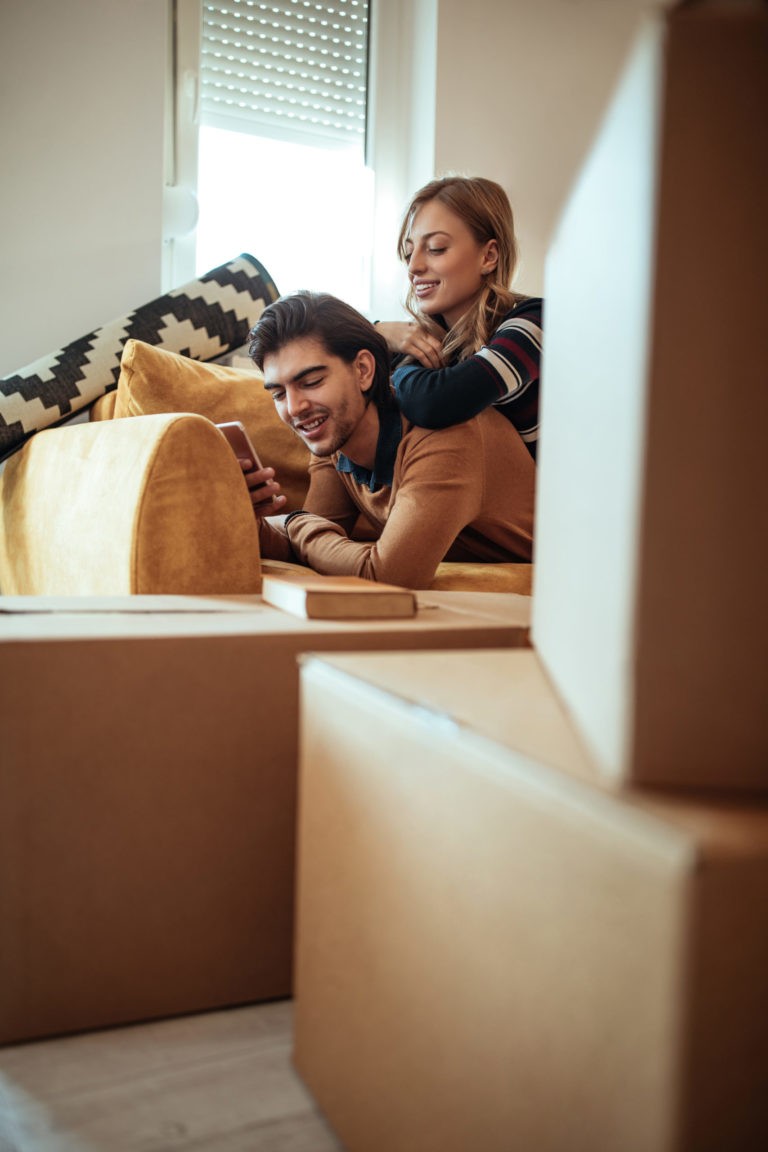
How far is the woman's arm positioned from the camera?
1.30 m

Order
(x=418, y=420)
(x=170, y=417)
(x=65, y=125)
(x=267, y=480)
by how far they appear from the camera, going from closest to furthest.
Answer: (x=170, y=417)
(x=418, y=420)
(x=267, y=480)
(x=65, y=125)

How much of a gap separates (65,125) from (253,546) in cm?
165

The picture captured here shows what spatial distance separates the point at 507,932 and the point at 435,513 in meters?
0.91

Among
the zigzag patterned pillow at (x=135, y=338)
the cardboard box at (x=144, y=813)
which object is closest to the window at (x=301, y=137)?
the zigzag patterned pillow at (x=135, y=338)

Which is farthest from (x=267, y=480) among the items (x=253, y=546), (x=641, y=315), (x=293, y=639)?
(x=641, y=315)

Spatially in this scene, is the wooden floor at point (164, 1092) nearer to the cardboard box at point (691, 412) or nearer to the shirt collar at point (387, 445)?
the cardboard box at point (691, 412)

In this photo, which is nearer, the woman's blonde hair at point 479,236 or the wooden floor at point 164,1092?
Result: the wooden floor at point 164,1092

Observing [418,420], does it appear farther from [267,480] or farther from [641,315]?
[641,315]

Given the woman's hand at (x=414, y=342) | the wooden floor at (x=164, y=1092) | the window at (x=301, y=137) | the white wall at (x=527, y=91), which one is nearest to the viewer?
the wooden floor at (x=164, y=1092)

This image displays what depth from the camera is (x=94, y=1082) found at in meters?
0.56

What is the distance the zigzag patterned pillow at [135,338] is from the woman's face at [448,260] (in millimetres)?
393

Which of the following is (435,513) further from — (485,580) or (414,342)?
(414,342)

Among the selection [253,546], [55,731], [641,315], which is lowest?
[55,731]

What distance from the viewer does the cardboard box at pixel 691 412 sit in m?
0.31
